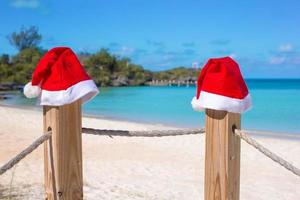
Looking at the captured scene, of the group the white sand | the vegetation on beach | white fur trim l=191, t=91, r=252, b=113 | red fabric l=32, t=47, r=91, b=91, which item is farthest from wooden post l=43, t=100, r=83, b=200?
the vegetation on beach

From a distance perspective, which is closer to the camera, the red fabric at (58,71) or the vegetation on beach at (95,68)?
the red fabric at (58,71)

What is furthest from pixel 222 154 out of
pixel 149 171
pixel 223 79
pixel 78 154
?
pixel 149 171

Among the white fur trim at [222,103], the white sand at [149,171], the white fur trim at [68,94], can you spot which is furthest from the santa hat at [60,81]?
the white sand at [149,171]

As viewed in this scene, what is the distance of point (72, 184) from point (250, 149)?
27.7 ft

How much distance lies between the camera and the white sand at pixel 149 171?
6.08 metres

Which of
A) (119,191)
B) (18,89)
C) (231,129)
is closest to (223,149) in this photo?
(231,129)

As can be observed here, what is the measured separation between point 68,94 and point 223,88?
0.85 m

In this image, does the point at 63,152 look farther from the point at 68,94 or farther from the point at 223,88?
the point at 223,88

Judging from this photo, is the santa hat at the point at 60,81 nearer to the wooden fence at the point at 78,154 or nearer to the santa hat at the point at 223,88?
the wooden fence at the point at 78,154

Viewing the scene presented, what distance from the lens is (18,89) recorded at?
55844 millimetres

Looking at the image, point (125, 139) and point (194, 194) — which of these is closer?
point (194, 194)

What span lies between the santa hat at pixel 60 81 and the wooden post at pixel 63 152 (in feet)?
0.21

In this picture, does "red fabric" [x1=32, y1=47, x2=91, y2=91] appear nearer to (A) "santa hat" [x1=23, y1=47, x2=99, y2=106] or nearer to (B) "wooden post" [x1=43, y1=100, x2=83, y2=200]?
(A) "santa hat" [x1=23, y1=47, x2=99, y2=106]

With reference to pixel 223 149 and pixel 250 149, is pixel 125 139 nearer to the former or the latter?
pixel 250 149
